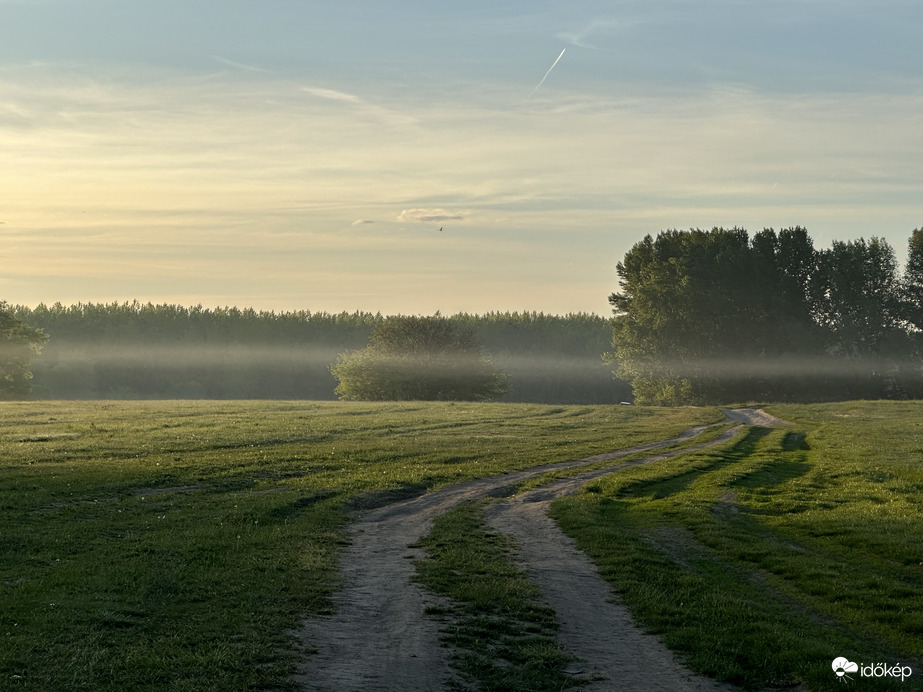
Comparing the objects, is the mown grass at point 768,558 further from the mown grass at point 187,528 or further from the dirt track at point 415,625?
the mown grass at point 187,528

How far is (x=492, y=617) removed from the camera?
16141 mm

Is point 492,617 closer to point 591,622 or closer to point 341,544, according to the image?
point 591,622

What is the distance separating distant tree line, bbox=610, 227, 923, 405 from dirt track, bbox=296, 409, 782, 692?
94821 millimetres

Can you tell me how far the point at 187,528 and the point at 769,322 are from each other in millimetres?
106174

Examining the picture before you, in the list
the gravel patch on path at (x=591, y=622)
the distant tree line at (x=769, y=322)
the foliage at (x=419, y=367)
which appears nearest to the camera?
the gravel patch on path at (x=591, y=622)

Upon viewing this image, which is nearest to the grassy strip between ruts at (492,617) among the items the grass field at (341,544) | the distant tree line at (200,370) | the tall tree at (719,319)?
the grass field at (341,544)

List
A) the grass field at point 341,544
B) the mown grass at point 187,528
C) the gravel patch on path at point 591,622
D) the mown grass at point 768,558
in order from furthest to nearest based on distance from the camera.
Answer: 1. the mown grass at point 768,558
2. the grass field at point 341,544
3. the mown grass at point 187,528
4. the gravel patch on path at point 591,622

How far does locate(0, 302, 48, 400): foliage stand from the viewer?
12525cm

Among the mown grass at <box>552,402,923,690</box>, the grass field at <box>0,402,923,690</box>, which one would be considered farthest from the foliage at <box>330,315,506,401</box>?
the mown grass at <box>552,402,923,690</box>

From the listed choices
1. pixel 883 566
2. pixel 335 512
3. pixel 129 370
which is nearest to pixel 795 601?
pixel 883 566

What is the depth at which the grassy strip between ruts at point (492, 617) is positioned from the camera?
12945mm

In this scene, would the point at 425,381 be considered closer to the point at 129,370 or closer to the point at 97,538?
the point at 129,370

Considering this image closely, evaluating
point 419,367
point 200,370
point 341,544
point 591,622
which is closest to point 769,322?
point 419,367

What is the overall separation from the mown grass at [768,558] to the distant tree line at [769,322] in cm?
7179
